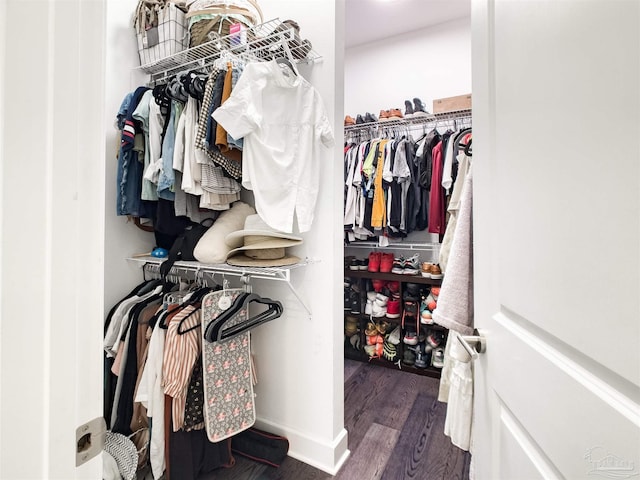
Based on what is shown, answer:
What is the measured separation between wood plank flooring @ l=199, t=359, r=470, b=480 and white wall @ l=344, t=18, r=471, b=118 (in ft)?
8.13

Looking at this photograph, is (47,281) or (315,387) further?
(315,387)

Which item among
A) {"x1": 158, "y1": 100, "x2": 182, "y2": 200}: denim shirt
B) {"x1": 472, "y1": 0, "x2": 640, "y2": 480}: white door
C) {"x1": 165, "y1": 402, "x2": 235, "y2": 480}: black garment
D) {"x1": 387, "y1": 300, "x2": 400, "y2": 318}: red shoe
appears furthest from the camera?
{"x1": 387, "y1": 300, "x2": 400, "y2": 318}: red shoe

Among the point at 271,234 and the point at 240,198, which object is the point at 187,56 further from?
the point at 271,234

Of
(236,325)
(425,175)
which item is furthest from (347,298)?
(236,325)

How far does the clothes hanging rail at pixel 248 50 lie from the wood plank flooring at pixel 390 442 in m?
1.88

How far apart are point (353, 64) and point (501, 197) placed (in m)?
3.16

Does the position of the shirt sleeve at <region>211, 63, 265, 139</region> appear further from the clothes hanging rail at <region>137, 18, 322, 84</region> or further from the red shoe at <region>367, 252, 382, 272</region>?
the red shoe at <region>367, 252, 382, 272</region>

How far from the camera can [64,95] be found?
384 millimetres

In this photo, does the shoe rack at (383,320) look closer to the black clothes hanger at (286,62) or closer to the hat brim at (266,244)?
the hat brim at (266,244)

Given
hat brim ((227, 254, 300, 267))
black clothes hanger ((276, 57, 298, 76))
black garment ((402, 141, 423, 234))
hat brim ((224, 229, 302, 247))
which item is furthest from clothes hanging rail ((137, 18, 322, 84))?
black garment ((402, 141, 423, 234))

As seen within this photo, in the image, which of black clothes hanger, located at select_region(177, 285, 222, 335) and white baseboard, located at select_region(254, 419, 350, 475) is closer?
black clothes hanger, located at select_region(177, 285, 222, 335)

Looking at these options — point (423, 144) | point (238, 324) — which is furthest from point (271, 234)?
point (423, 144)

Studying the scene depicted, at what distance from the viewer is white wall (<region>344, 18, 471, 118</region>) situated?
2754 millimetres

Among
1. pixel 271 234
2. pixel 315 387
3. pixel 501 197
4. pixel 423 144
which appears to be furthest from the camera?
pixel 423 144
